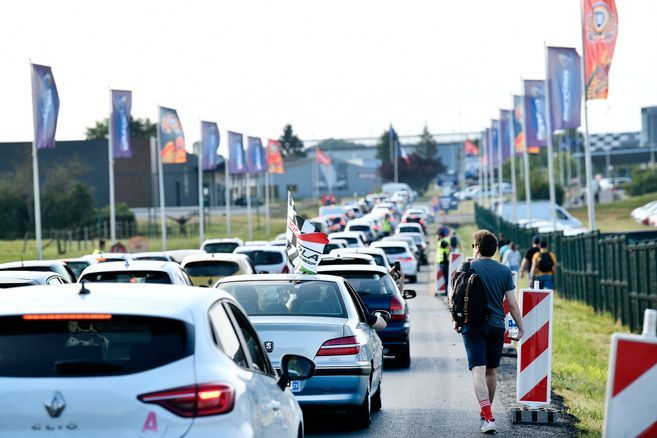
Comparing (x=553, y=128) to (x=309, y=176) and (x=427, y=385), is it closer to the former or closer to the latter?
(x=427, y=385)

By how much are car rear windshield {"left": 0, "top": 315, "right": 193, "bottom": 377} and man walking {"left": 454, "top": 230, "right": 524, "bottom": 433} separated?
5.84 m

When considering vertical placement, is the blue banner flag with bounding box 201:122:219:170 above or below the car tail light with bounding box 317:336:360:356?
A: above

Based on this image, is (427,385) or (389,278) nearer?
(427,385)

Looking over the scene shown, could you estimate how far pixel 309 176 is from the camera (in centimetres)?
16075

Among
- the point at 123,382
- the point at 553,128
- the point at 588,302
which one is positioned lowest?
the point at 588,302

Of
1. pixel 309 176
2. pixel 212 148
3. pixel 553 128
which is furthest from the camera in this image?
pixel 309 176

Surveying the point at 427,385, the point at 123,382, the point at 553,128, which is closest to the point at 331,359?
the point at 427,385

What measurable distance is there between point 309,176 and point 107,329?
6097 inches

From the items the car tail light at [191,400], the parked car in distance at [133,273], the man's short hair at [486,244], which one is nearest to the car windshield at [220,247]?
the parked car in distance at [133,273]

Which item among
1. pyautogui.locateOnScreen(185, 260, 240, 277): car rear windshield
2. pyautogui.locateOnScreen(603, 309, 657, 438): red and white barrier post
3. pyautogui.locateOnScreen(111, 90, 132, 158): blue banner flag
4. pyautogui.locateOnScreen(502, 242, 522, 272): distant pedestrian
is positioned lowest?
pyautogui.locateOnScreen(502, 242, 522, 272): distant pedestrian

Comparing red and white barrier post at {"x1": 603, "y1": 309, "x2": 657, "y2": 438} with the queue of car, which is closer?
the queue of car

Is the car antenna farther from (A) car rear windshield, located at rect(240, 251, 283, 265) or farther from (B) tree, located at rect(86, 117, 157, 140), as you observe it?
(B) tree, located at rect(86, 117, 157, 140)

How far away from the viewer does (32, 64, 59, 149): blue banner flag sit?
39812 mm

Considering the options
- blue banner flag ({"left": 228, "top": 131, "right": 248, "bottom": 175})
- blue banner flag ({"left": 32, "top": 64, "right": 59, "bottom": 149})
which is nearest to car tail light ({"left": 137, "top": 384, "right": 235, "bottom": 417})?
blue banner flag ({"left": 32, "top": 64, "right": 59, "bottom": 149})
